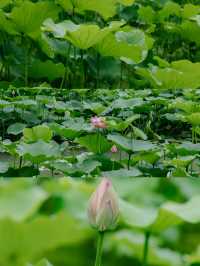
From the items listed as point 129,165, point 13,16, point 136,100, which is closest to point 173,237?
point 129,165

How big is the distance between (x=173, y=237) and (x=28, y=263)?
65 mm

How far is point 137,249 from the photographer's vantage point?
26 centimetres

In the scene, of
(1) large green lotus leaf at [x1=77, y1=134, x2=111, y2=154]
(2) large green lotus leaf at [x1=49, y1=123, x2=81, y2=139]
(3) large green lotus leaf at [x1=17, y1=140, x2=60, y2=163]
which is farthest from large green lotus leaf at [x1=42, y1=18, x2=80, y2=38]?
(3) large green lotus leaf at [x1=17, y1=140, x2=60, y2=163]

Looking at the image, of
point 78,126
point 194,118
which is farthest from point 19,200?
point 194,118

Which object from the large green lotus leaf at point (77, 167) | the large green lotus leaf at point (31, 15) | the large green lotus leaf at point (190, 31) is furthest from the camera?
the large green lotus leaf at point (190, 31)

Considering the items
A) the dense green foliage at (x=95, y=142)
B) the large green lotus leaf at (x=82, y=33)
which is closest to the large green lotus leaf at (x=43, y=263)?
the dense green foliage at (x=95, y=142)

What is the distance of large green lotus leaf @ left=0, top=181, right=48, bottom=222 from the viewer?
0.26m

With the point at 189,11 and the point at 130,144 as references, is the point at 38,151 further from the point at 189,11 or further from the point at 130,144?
the point at 189,11

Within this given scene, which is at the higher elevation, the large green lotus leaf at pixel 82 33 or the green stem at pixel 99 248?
the large green lotus leaf at pixel 82 33

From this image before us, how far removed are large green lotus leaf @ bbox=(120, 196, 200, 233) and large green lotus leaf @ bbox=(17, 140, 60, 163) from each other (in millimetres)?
1192

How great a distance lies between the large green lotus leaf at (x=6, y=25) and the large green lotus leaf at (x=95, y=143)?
189cm

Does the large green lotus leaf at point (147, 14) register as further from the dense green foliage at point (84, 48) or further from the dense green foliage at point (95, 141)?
the dense green foliage at point (95, 141)

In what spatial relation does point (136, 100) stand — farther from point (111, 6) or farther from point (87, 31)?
point (111, 6)

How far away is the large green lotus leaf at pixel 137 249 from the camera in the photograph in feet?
0.83
